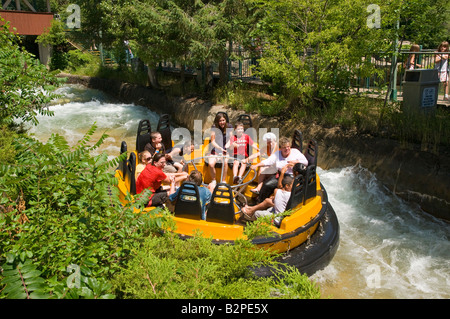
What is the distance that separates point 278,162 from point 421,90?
3.93 m

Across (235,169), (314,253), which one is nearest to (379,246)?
(314,253)

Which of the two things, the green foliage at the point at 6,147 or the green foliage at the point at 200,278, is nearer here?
the green foliage at the point at 200,278

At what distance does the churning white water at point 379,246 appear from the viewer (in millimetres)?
5262

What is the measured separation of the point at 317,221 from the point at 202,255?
218 cm

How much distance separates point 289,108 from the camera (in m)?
10.6

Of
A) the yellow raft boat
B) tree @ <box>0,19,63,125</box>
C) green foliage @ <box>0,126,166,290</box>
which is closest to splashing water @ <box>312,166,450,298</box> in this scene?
the yellow raft boat

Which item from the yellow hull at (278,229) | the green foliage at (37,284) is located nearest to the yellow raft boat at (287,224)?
the yellow hull at (278,229)

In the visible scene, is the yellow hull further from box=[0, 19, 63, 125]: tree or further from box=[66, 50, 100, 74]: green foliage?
box=[66, 50, 100, 74]: green foliage

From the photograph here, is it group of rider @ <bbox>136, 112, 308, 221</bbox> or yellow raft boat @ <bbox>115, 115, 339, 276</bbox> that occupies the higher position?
group of rider @ <bbox>136, 112, 308, 221</bbox>

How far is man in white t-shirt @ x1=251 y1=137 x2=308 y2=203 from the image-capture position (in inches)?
227

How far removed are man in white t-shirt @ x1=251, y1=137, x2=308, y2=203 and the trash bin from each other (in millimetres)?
3497

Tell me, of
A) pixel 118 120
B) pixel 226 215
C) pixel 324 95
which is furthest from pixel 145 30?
pixel 226 215

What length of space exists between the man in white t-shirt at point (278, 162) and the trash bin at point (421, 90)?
350 cm

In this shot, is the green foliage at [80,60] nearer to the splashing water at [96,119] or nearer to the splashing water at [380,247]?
the splashing water at [96,119]
